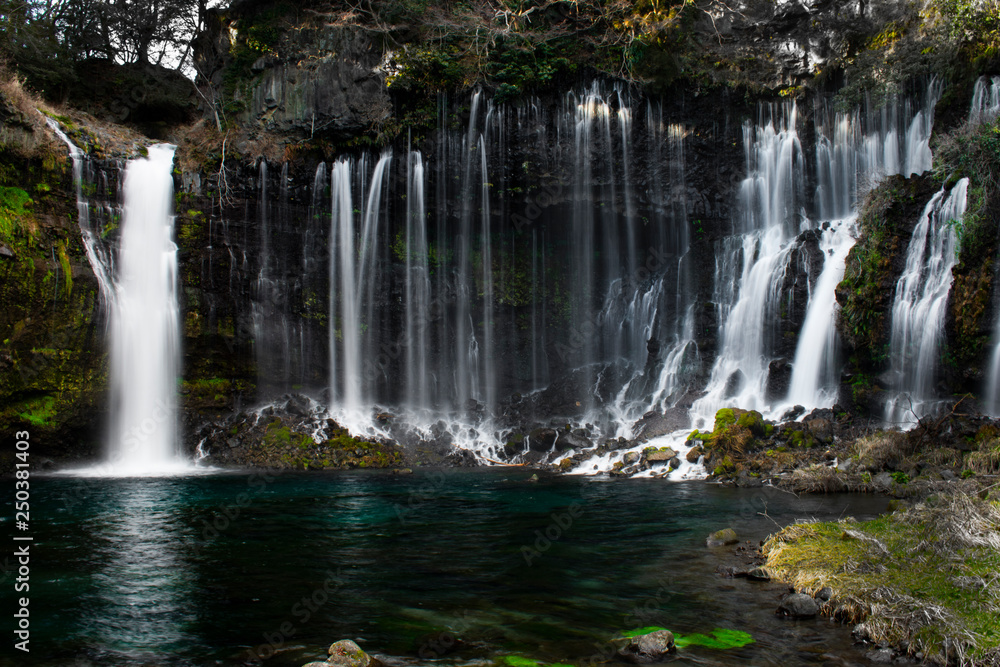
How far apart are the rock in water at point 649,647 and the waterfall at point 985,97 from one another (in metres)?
18.4

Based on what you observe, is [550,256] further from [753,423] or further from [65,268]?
[65,268]

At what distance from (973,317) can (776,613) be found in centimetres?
1199

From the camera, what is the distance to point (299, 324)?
79.7ft

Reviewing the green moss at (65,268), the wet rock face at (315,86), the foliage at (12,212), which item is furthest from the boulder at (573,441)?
the foliage at (12,212)

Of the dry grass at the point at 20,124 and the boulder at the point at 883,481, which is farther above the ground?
the dry grass at the point at 20,124

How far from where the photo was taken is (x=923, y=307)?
16016 mm

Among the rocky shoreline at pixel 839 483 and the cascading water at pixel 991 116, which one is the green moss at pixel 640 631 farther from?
the cascading water at pixel 991 116

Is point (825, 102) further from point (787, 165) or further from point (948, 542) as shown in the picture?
point (948, 542)

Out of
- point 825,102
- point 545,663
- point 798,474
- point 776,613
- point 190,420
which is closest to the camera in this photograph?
point 545,663

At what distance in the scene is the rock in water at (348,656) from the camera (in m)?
4.84

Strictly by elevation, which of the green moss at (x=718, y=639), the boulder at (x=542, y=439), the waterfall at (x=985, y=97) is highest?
the waterfall at (x=985, y=97)

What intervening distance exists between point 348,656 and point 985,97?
22058mm

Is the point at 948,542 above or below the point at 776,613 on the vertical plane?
above

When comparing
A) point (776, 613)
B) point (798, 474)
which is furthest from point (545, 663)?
point (798, 474)
